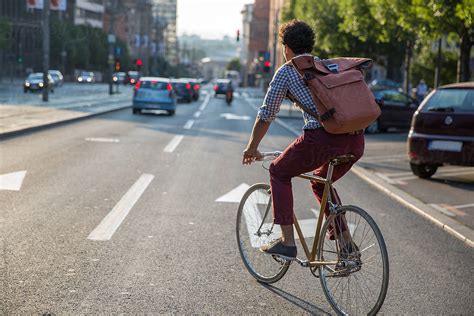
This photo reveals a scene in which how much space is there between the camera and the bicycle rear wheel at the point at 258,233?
18.7ft

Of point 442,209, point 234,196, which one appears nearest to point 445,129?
point 442,209

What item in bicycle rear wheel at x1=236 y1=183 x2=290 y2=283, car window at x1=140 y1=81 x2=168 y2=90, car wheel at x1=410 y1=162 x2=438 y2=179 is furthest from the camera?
car window at x1=140 y1=81 x2=168 y2=90

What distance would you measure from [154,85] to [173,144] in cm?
1466

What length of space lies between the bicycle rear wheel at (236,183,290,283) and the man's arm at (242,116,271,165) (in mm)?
510

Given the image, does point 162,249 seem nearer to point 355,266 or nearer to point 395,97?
point 355,266

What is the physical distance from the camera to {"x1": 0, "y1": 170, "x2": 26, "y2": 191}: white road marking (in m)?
9.94

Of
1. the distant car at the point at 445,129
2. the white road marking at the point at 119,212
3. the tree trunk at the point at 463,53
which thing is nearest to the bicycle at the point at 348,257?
the white road marking at the point at 119,212

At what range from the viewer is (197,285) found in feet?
18.2

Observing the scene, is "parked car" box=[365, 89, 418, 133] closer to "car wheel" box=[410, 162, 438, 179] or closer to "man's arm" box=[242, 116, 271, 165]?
"car wheel" box=[410, 162, 438, 179]

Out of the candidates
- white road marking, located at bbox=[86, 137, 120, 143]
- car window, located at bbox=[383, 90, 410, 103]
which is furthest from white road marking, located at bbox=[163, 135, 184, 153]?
car window, located at bbox=[383, 90, 410, 103]

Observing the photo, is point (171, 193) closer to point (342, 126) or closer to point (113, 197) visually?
point (113, 197)

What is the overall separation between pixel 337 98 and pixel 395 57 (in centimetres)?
4515

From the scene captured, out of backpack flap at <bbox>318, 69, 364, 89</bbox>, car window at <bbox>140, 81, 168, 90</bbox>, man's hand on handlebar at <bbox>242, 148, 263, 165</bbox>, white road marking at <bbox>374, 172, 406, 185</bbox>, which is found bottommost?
car window at <bbox>140, 81, 168, 90</bbox>

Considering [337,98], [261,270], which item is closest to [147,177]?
[261,270]
